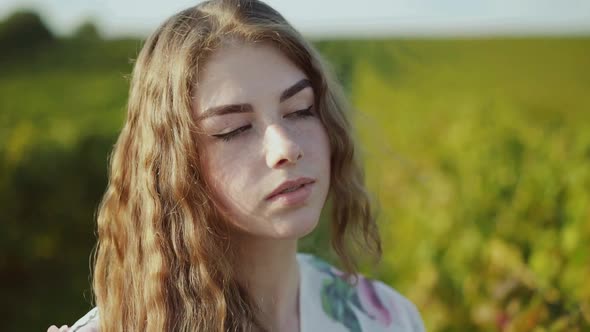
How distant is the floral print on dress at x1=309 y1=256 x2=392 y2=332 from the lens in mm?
1921

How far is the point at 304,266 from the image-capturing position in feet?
6.59

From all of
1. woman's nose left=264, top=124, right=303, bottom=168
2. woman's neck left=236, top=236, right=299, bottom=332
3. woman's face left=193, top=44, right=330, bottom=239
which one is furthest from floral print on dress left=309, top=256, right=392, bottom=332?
woman's nose left=264, top=124, right=303, bottom=168

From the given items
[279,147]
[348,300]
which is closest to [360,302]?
[348,300]

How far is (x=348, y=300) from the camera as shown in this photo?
6.53 feet

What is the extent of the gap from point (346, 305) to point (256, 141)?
0.66 m

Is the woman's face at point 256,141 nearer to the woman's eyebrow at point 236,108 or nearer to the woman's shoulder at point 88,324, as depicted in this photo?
the woman's eyebrow at point 236,108

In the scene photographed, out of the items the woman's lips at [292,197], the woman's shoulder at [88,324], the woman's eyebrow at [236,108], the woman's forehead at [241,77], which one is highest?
the woman's forehead at [241,77]

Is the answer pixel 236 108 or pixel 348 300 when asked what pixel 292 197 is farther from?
pixel 348 300

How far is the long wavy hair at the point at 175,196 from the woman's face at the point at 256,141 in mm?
39

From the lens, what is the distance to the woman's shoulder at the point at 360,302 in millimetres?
1931

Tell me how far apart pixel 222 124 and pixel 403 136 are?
98.5 inches

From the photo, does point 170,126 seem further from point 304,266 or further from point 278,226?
point 304,266

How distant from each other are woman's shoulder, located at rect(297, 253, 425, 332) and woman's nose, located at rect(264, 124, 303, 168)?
0.54 metres

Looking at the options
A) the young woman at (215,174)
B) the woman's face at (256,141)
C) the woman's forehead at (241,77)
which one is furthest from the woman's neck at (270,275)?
the woman's forehead at (241,77)
